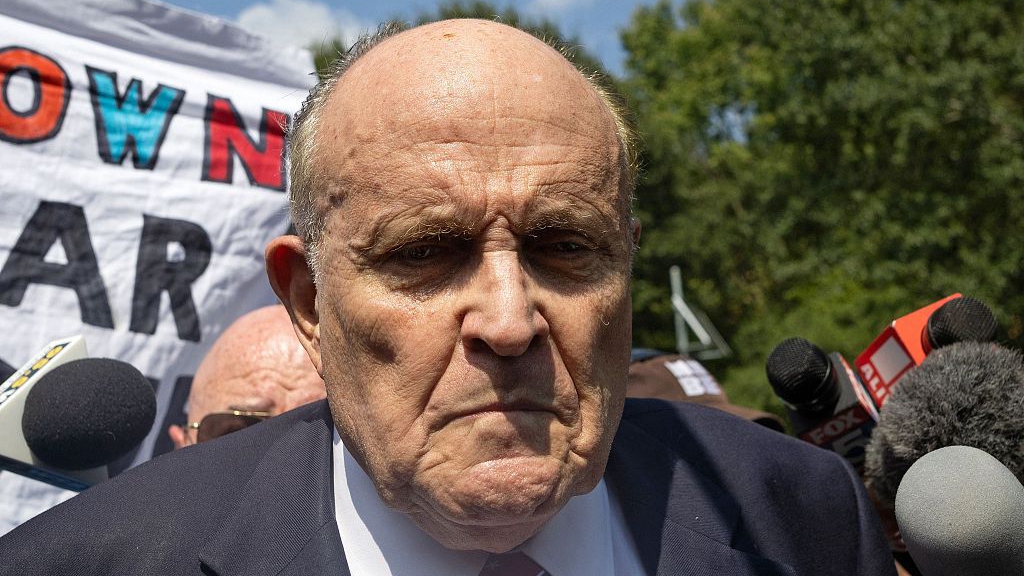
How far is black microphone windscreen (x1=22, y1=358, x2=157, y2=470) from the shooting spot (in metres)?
2.17

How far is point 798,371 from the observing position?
2.38m

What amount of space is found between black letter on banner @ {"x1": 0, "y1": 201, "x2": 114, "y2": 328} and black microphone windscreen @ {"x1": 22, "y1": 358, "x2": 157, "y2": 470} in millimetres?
697

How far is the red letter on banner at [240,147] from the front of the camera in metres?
3.43

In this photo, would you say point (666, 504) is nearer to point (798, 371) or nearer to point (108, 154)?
point (798, 371)

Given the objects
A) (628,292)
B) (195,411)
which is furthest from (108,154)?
(628,292)

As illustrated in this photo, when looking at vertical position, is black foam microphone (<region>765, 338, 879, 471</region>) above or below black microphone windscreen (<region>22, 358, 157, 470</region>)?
above

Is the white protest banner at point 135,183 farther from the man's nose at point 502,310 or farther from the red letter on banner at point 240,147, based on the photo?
the man's nose at point 502,310

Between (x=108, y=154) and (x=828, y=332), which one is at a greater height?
(x=108, y=154)

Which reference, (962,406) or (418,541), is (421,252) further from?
(962,406)

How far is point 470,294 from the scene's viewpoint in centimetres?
166

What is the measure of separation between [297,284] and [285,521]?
1.50 feet

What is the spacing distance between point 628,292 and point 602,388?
8.2 inches

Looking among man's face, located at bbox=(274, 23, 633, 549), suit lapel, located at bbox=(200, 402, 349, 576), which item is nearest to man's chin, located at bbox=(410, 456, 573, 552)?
man's face, located at bbox=(274, 23, 633, 549)

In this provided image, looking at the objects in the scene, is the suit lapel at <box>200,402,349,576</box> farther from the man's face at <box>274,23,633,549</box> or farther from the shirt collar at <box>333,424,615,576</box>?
the man's face at <box>274,23,633,549</box>
